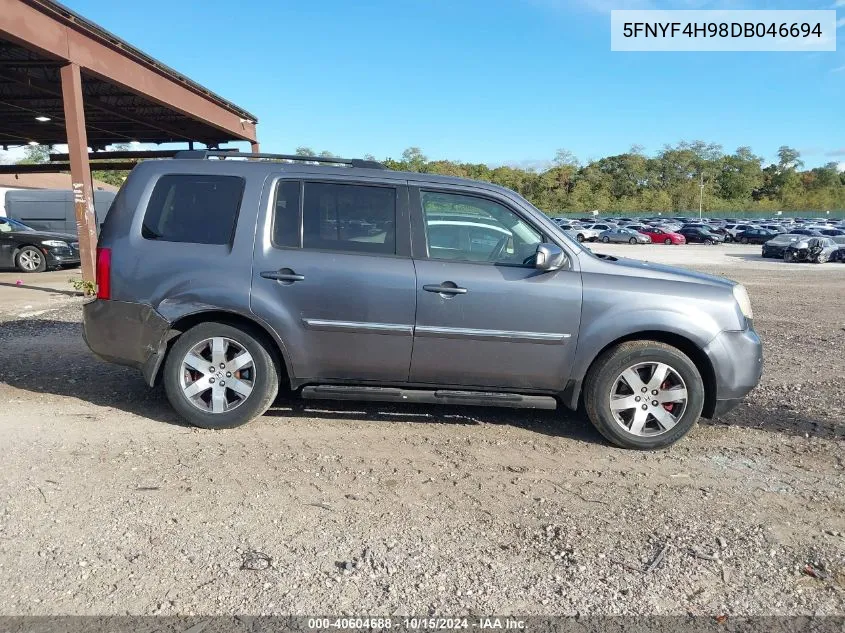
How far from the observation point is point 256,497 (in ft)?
11.4

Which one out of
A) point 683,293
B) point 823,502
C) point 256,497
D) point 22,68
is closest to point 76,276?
point 22,68

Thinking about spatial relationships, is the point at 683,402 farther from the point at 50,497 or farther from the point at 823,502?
the point at 50,497

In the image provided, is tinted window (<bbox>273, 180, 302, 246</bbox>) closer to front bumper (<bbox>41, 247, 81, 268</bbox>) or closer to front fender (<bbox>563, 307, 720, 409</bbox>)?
front fender (<bbox>563, 307, 720, 409</bbox>)

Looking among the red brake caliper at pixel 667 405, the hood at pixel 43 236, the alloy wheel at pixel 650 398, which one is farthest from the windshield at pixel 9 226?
the red brake caliper at pixel 667 405

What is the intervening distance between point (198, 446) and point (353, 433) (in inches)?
41.8

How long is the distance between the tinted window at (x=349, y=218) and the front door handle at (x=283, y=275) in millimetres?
236

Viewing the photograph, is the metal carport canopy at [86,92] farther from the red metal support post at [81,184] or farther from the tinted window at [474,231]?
the tinted window at [474,231]

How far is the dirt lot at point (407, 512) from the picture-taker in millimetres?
2689

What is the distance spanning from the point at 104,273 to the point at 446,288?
249 centimetres

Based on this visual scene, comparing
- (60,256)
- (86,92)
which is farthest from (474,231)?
(60,256)

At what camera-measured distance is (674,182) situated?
383ft

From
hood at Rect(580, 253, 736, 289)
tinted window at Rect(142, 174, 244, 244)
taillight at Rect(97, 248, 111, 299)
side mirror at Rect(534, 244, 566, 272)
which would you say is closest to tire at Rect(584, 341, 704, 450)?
hood at Rect(580, 253, 736, 289)

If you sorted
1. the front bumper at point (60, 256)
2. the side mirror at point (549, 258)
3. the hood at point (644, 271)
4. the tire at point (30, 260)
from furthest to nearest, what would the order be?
1. the front bumper at point (60, 256)
2. the tire at point (30, 260)
3. the hood at point (644, 271)
4. the side mirror at point (549, 258)

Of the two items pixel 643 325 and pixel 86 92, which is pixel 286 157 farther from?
pixel 86 92
